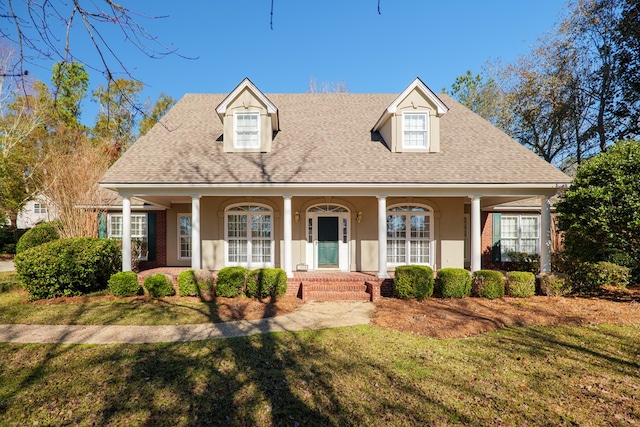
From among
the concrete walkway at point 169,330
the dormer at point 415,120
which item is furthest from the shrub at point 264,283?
the dormer at point 415,120

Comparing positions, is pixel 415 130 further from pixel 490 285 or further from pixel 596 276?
pixel 596 276

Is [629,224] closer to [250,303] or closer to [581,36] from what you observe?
[250,303]

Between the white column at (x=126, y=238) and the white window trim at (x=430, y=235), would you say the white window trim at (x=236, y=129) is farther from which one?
the white window trim at (x=430, y=235)

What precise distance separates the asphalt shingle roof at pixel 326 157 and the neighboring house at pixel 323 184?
0.21ft

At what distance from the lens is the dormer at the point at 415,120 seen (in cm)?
1163

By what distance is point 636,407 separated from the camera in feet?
13.0

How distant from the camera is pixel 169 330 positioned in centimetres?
664

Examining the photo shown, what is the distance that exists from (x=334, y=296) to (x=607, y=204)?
813 cm

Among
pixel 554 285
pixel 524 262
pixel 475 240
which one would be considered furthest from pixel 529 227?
pixel 475 240

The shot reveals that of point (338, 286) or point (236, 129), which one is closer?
point (338, 286)

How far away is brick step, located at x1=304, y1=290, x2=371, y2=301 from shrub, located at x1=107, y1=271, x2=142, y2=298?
524 cm

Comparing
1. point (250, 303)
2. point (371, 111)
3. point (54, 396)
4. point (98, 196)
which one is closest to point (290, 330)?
point (250, 303)

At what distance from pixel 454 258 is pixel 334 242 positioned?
189 inches

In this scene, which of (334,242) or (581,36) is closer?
(334,242)
